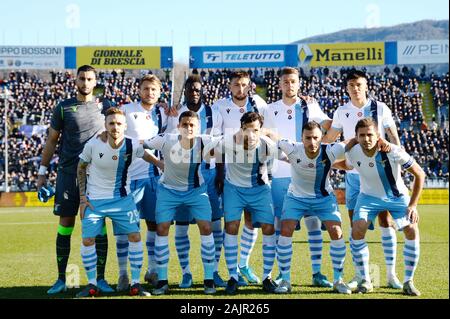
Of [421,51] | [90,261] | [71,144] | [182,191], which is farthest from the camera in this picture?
[421,51]

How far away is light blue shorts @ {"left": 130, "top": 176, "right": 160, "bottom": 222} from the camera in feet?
23.6

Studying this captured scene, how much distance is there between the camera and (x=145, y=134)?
7.21m

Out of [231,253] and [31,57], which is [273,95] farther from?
[231,253]

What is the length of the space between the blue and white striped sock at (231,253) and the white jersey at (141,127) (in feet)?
4.14

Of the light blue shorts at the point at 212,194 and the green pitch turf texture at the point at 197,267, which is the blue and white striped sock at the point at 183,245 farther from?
the green pitch turf texture at the point at 197,267

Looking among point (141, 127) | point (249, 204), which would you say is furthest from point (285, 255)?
point (141, 127)

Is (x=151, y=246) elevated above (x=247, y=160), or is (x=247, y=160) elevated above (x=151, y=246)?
(x=247, y=160)

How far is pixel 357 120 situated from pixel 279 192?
4.30ft

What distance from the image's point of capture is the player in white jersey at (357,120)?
7.30 m

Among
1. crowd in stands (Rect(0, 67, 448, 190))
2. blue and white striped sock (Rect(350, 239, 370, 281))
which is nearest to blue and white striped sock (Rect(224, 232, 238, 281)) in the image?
blue and white striped sock (Rect(350, 239, 370, 281))

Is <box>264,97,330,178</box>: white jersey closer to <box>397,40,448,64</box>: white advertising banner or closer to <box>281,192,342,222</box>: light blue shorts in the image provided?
<box>281,192,342,222</box>: light blue shorts
